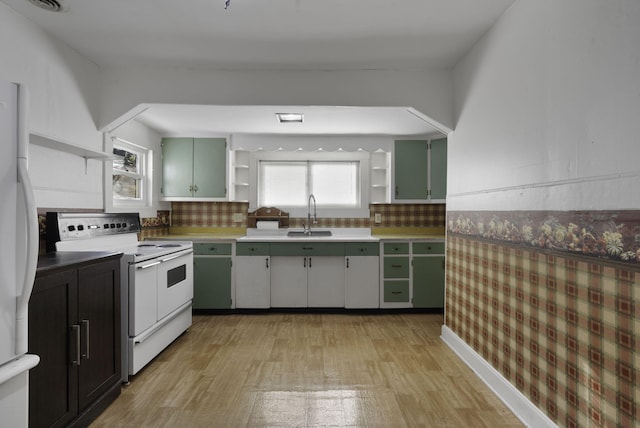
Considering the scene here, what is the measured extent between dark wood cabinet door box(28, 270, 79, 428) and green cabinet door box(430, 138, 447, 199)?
11.9ft

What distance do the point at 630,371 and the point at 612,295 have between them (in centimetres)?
27

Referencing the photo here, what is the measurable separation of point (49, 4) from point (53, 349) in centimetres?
193

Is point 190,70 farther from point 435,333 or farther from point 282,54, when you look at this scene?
point 435,333

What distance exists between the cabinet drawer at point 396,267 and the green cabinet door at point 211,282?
5.74 ft

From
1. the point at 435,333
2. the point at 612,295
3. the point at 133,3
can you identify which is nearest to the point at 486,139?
the point at 612,295

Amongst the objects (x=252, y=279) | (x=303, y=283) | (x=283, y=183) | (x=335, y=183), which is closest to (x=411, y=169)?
(x=335, y=183)

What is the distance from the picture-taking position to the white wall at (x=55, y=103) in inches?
85.7

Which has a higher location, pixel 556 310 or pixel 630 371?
pixel 556 310

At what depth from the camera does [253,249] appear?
3939 millimetres

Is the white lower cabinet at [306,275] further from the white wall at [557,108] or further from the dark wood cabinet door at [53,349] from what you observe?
the dark wood cabinet door at [53,349]

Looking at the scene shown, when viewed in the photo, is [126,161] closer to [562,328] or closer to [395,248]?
[395,248]

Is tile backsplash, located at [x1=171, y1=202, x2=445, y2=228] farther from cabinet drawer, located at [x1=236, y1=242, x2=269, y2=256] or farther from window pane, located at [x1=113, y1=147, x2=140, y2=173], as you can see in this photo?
window pane, located at [x1=113, y1=147, x2=140, y2=173]

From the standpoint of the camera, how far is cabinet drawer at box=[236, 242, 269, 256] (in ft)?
12.9

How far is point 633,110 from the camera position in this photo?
1.28 meters
